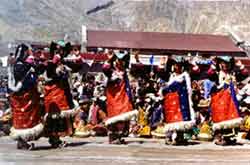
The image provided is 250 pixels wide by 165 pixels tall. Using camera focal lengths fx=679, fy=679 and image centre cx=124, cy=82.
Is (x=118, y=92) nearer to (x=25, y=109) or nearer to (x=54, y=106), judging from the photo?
(x=54, y=106)

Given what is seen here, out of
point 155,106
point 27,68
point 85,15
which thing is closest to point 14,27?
point 85,15

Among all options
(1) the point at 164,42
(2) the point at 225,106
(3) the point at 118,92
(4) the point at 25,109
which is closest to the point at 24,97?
(4) the point at 25,109

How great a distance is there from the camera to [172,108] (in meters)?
13.1

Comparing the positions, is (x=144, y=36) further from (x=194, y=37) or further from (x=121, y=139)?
(x=121, y=139)

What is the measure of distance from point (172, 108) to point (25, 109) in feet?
9.37

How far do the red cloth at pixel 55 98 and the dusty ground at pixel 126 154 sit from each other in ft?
2.49

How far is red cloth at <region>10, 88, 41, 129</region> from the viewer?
476 inches

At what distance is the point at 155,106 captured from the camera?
15672 millimetres

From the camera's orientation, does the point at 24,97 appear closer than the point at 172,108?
Yes

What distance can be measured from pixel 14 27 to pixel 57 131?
37.4 metres

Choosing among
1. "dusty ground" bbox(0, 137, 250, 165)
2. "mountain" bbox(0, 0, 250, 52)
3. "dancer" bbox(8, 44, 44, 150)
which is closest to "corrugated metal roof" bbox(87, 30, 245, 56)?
"mountain" bbox(0, 0, 250, 52)

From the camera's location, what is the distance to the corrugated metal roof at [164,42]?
37375 millimetres

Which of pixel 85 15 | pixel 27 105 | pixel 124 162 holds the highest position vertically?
pixel 85 15

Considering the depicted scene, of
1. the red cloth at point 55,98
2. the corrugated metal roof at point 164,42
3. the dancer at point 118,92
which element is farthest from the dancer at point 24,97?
the corrugated metal roof at point 164,42
